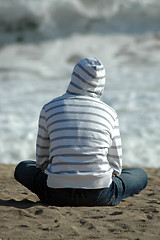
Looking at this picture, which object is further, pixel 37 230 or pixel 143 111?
pixel 143 111

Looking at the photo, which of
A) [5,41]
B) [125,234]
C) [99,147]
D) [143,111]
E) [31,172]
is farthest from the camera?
[5,41]

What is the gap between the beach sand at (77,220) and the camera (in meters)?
1.89

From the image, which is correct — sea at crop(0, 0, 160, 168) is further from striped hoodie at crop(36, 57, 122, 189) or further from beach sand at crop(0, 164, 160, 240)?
striped hoodie at crop(36, 57, 122, 189)

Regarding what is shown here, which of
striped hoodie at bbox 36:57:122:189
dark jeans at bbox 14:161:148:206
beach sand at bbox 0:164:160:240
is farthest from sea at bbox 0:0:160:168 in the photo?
striped hoodie at bbox 36:57:122:189

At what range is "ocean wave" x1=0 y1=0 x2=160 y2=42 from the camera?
13445 mm

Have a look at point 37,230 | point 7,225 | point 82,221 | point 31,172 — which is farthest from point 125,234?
A: point 31,172

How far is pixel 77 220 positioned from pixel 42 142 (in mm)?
451

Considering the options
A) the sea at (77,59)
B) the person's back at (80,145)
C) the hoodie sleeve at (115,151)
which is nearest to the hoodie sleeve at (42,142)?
the person's back at (80,145)

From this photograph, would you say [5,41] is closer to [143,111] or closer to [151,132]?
[143,111]

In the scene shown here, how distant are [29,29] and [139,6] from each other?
3737 mm

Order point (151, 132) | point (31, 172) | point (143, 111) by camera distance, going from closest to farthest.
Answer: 1. point (31, 172)
2. point (151, 132)
3. point (143, 111)

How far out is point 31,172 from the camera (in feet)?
7.80

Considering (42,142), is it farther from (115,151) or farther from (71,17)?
(71,17)

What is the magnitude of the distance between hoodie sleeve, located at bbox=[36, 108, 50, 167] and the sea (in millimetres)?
2802
